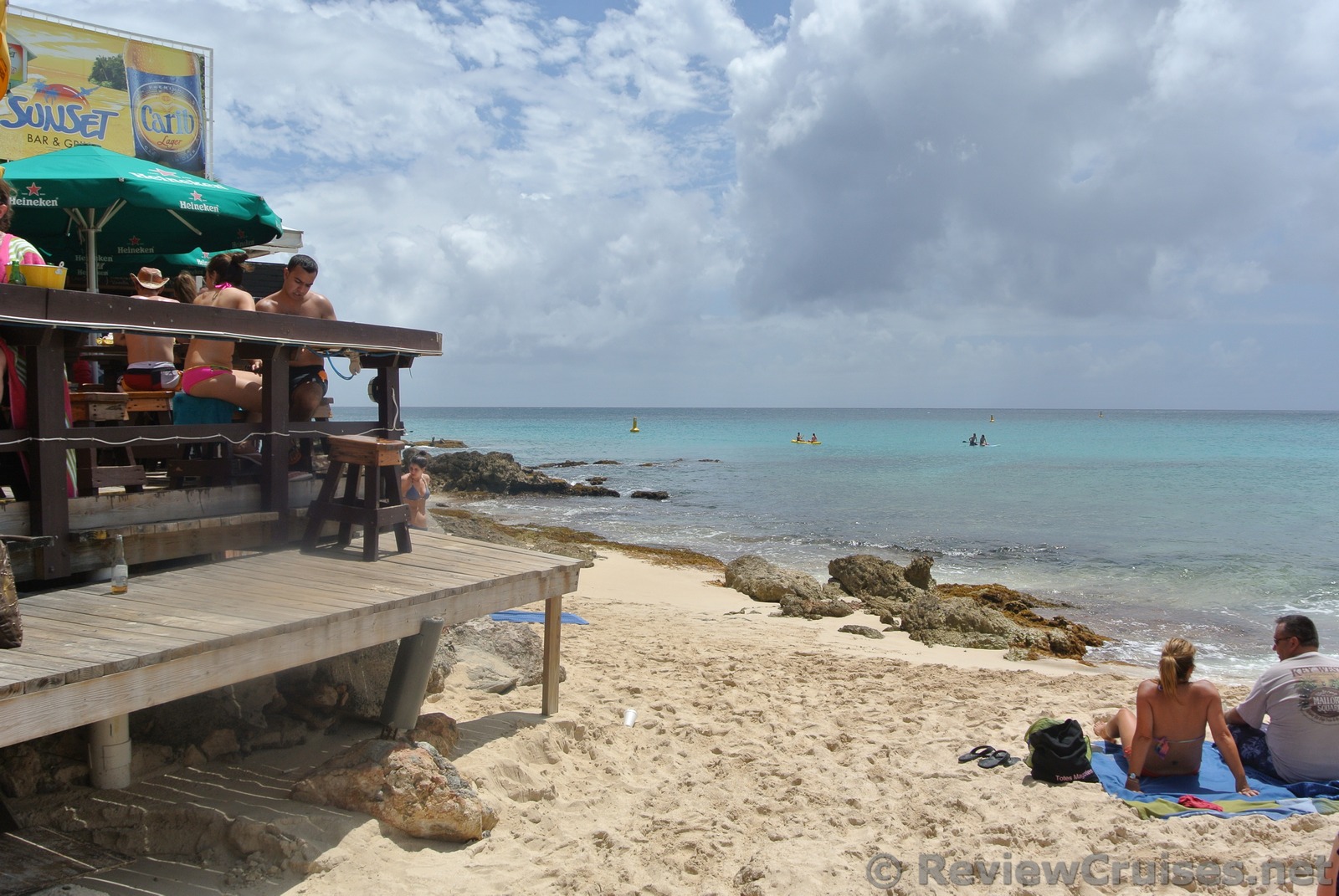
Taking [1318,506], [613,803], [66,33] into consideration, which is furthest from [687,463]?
[613,803]

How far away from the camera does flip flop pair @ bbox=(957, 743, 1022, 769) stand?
5605 millimetres

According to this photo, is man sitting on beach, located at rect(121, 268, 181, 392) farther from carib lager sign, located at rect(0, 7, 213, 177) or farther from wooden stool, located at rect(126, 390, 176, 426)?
carib lager sign, located at rect(0, 7, 213, 177)

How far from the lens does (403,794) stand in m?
4.24

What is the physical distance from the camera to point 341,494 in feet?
18.5

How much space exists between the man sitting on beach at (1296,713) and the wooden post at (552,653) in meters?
4.36

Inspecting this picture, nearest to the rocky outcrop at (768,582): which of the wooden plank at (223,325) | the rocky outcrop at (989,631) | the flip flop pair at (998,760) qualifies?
the rocky outcrop at (989,631)

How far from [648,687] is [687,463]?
126 ft

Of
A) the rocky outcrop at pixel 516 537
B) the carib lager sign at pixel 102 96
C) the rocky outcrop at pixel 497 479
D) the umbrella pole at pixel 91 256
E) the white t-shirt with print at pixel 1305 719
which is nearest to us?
the white t-shirt with print at pixel 1305 719

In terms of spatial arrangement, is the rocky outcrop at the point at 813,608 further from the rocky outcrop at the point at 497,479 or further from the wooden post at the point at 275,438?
the rocky outcrop at the point at 497,479

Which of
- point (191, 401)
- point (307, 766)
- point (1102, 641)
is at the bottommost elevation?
point (1102, 641)

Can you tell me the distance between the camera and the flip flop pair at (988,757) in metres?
5.61

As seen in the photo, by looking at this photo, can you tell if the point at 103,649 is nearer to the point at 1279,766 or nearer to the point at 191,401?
the point at 191,401

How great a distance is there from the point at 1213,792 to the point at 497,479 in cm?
2573

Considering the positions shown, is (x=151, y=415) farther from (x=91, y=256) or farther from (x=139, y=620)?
(x=139, y=620)
